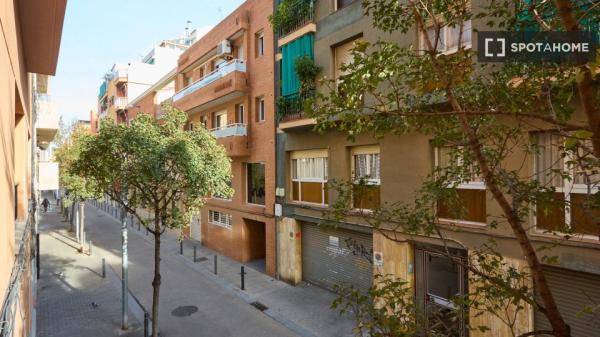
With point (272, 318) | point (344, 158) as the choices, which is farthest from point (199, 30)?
point (272, 318)

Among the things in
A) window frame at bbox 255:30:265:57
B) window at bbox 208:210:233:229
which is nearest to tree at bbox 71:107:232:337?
window frame at bbox 255:30:265:57

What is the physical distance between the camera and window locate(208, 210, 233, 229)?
17.8 m

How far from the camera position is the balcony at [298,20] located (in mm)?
12477

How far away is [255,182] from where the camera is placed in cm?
1605

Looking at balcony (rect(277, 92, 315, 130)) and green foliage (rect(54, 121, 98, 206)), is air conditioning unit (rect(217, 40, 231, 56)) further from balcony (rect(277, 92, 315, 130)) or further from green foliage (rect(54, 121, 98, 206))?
green foliage (rect(54, 121, 98, 206))

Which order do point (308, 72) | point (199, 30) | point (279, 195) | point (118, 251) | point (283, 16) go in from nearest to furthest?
point (308, 72)
point (283, 16)
point (279, 195)
point (118, 251)
point (199, 30)

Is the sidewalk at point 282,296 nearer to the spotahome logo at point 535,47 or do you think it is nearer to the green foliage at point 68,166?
the green foliage at point 68,166

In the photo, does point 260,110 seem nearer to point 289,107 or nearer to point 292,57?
point 289,107

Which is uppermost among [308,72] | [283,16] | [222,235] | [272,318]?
[283,16]

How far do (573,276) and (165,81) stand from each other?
81.4 feet

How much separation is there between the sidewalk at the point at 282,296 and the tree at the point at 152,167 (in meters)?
4.04

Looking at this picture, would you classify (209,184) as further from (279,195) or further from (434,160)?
(434,160)

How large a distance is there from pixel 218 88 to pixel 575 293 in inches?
582

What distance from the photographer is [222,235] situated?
18062mm
